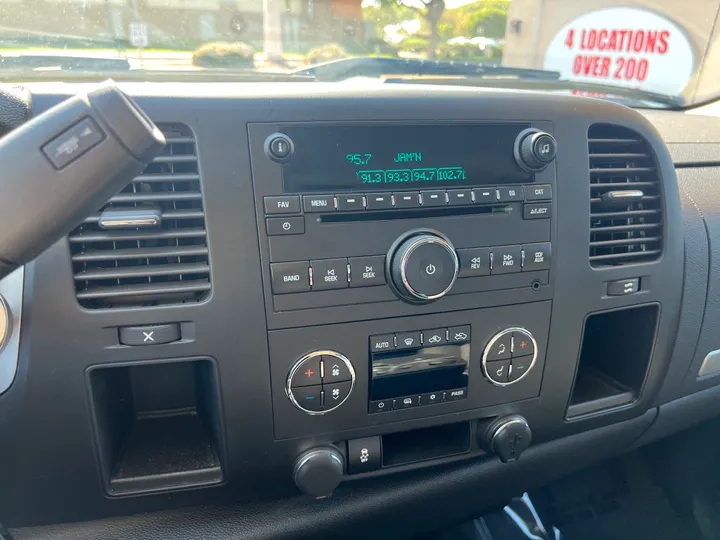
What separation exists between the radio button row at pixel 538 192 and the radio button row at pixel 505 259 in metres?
0.09

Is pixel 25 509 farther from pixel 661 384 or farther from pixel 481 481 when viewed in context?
pixel 661 384

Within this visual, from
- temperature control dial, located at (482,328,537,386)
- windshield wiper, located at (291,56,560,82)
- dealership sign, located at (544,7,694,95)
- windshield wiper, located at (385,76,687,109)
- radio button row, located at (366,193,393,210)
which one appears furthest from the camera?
dealership sign, located at (544,7,694,95)

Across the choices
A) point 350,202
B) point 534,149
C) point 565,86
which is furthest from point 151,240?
point 565,86

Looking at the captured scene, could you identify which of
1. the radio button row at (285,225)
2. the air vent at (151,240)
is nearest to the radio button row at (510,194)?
the radio button row at (285,225)

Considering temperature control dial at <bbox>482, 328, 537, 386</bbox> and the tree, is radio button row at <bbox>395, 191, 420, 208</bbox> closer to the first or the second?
temperature control dial at <bbox>482, 328, 537, 386</bbox>

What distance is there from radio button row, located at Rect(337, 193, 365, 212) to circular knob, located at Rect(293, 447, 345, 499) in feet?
1.31

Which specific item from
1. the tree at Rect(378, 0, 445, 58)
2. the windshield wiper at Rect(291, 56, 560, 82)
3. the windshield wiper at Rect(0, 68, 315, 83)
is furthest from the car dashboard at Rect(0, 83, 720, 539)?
the tree at Rect(378, 0, 445, 58)

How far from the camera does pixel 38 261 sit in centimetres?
83

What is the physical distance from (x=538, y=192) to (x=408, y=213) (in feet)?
0.79

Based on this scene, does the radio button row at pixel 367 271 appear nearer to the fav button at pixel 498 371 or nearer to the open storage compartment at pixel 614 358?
the fav button at pixel 498 371

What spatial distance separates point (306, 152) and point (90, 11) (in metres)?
0.59

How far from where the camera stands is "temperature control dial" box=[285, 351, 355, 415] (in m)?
0.96

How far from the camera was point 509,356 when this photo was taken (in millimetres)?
1073

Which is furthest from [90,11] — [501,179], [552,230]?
[552,230]
